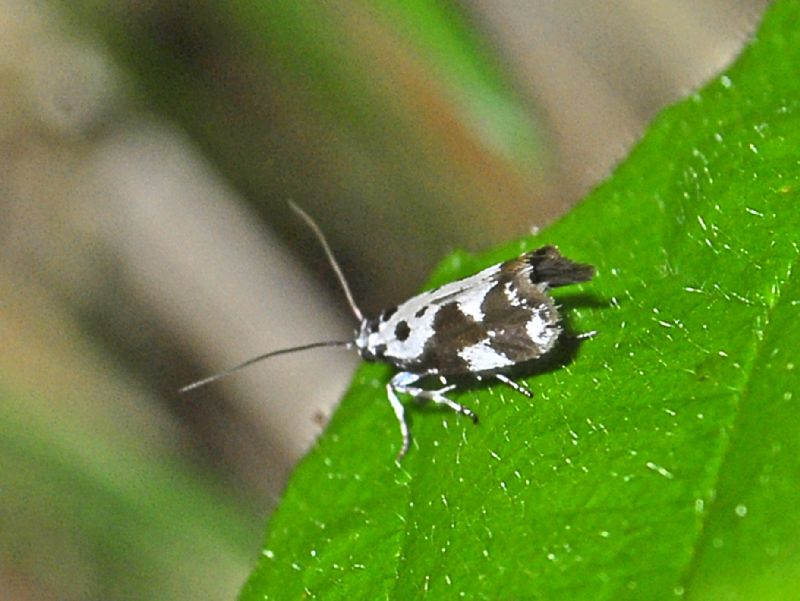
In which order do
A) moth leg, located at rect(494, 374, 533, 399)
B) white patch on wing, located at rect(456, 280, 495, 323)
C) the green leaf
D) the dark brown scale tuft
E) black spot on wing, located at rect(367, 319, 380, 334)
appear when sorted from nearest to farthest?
1. the green leaf
2. moth leg, located at rect(494, 374, 533, 399)
3. the dark brown scale tuft
4. white patch on wing, located at rect(456, 280, 495, 323)
5. black spot on wing, located at rect(367, 319, 380, 334)

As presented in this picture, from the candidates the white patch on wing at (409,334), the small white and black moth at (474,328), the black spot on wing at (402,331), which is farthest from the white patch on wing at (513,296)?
the black spot on wing at (402,331)

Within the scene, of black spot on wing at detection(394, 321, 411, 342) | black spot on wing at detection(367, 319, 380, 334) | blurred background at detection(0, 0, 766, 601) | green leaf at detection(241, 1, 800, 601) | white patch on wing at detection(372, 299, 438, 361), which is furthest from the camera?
blurred background at detection(0, 0, 766, 601)

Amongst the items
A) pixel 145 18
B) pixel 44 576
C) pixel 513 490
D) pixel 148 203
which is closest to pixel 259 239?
pixel 148 203

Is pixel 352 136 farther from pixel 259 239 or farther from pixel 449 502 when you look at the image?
pixel 449 502

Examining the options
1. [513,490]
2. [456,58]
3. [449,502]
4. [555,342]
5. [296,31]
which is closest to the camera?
[513,490]

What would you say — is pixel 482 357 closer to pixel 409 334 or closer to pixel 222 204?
pixel 409 334

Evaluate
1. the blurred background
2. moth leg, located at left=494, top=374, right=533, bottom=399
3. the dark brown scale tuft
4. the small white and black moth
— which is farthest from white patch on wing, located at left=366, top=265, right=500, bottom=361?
the blurred background

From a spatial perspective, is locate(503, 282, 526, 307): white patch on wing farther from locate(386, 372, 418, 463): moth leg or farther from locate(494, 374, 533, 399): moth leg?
locate(386, 372, 418, 463): moth leg
